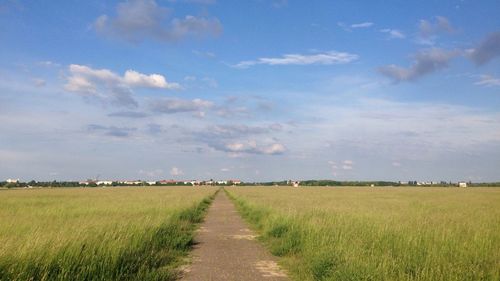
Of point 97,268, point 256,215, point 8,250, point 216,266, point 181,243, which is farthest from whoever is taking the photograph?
point 256,215

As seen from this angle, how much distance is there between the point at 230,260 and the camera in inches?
441

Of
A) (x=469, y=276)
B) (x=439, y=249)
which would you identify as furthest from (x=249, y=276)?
(x=439, y=249)

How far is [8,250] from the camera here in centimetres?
715

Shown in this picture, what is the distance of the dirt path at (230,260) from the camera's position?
30.6 ft

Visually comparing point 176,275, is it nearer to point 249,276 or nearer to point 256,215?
point 249,276

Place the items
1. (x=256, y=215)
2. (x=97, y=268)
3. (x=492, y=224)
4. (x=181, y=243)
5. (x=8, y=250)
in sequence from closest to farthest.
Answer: (x=8, y=250), (x=97, y=268), (x=181, y=243), (x=492, y=224), (x=256, y=215)

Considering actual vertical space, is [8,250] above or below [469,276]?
above

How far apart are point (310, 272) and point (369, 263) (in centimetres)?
140

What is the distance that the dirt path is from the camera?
9312mm

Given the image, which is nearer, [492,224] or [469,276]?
[469,276]

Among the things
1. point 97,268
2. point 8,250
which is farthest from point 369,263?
point 8,250

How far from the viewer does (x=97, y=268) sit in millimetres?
8047

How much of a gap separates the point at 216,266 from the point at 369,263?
3.65 meters

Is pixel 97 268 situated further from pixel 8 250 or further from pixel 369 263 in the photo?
pixel 369 263
